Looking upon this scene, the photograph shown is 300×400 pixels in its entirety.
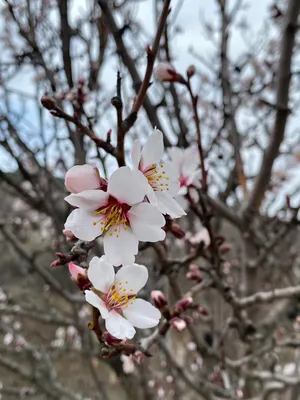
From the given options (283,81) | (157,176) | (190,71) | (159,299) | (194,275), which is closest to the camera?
(157,176)

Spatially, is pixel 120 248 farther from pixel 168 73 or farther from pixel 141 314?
pixel 168 73

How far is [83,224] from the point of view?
Result: 72 cm

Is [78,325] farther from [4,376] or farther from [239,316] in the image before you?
[4,376]

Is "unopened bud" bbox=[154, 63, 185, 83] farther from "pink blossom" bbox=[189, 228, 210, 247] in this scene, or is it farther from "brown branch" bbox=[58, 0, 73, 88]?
"pink blossom" bbox=[189, 228, 210, 247]

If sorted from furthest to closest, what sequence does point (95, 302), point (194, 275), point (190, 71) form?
point (194, 275), point (190, 71), point (95, 302)

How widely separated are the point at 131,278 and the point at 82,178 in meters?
0.24

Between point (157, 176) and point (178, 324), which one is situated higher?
point (157, 176)

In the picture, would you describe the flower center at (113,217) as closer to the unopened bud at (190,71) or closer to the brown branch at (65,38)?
→ the unopened bud at (190,71)

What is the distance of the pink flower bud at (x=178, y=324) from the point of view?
3.41ft

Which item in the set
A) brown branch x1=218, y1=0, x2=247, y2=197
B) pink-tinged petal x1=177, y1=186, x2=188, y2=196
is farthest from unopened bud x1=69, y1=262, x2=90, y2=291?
brown branch x1=218, y1=0, x2=247, y2=197

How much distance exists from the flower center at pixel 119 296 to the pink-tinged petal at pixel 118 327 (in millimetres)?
36

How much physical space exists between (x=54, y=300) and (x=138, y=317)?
8.61m

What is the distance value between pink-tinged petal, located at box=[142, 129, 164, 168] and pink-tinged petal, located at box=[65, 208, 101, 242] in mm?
182

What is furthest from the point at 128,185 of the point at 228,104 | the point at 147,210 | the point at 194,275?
the point at 228,104
